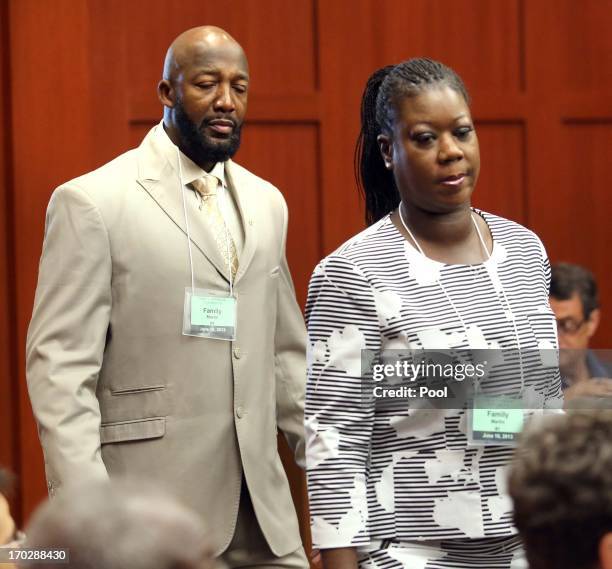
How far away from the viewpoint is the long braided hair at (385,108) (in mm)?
2322

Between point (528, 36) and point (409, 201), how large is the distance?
2175 mm

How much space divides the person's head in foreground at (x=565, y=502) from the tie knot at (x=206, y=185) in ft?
5.79

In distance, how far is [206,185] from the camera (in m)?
3.06

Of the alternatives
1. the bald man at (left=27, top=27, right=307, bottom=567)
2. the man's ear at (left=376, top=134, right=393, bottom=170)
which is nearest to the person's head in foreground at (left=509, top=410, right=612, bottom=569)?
the man's ear at (left=376, top=134, right=393, bottom=170)

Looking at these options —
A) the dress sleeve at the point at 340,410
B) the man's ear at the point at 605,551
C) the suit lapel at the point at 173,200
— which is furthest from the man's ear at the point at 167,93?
the man's ear at the point at 605,551

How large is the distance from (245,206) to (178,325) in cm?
35

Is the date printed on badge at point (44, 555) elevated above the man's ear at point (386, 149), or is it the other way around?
the man's ear at point (386, 149)

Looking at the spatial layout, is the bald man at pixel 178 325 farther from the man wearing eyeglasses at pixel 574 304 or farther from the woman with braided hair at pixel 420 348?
the man wearing eyeglasses at pixel 574 304

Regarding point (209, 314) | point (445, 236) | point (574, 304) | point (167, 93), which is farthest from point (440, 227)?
point (574, 304)

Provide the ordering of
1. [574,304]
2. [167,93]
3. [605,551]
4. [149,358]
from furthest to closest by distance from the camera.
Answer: [574,304], [167,93], [149,358], [605,551]

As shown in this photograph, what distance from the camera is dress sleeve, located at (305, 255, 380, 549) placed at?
2166mm

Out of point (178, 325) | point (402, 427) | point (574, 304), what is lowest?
point (402, 427)

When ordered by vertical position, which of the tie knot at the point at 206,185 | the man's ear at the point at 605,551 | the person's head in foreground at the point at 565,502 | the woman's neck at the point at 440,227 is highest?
the tie knot at the point at 206,185

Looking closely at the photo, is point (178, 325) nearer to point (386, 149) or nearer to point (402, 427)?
point (386, 149)
